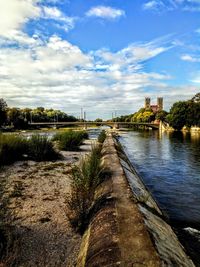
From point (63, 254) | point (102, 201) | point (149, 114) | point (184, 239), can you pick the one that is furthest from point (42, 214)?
point (149, 114)

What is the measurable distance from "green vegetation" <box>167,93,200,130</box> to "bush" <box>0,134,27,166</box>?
89218 mm

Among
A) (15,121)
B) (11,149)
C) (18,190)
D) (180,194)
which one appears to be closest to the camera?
(18,190)

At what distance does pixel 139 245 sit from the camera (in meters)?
4.39

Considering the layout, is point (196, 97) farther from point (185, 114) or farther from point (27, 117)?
point (27, 117)

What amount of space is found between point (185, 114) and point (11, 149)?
94.6m

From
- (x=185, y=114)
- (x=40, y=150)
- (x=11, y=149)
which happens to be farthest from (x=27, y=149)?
(x=185, y=114)

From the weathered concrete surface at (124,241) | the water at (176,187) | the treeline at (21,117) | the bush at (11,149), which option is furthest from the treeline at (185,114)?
the weathered concrete surface at (124,241)

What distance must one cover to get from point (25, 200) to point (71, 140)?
1562 centimetres

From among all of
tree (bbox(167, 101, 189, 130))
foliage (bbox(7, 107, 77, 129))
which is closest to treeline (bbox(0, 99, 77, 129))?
foliage (bbox(7, 107, 77, 129))

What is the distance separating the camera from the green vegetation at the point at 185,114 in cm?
10131

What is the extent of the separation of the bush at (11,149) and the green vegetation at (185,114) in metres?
89.2

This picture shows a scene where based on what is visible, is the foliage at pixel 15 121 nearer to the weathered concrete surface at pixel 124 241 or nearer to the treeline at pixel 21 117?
the treeline at pixel 21 117

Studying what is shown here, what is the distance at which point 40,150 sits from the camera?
1691 cm

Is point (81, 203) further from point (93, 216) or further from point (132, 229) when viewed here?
point (132, 229)
